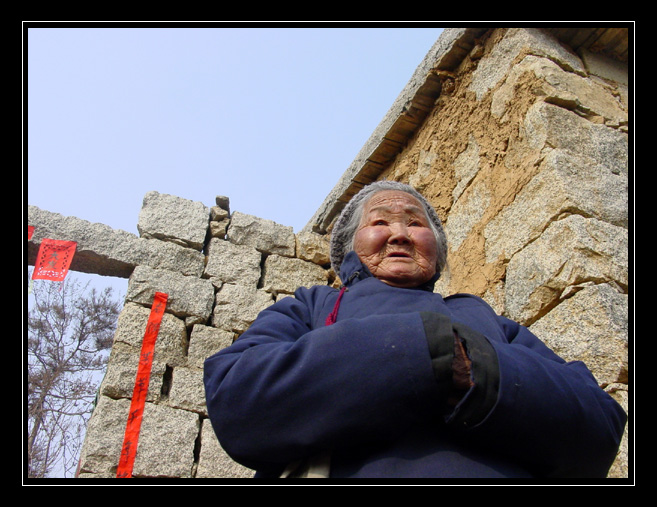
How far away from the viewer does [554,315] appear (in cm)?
229

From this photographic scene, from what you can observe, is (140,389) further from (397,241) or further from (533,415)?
(533,415)

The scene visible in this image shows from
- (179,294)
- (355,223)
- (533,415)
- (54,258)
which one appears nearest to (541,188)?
(355,223)

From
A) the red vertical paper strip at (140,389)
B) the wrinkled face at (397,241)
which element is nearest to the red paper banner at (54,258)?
the red vertical paper strip at (140,389)

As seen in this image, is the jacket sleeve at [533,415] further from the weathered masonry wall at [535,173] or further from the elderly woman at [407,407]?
the weathered masonry wall at [535,173]

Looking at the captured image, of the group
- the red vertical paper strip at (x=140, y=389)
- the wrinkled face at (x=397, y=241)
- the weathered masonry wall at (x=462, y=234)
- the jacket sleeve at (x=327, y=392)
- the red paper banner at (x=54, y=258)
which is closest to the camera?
the jacket sleeve at (x=327, y=392)

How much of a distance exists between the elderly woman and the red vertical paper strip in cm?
254

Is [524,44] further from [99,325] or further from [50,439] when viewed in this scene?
[99,325]

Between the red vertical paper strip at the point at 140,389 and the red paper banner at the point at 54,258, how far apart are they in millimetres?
700

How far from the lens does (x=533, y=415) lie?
110cm

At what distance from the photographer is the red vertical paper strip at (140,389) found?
3.42 metres

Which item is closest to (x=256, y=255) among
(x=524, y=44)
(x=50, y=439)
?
(x=524, y=44)

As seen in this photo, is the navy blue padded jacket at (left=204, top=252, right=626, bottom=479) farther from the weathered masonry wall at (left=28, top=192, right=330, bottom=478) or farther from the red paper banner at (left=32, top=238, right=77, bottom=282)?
the red paper banner at (left=32, top=238, right=77, bottom=282)

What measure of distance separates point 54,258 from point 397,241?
3.19m
